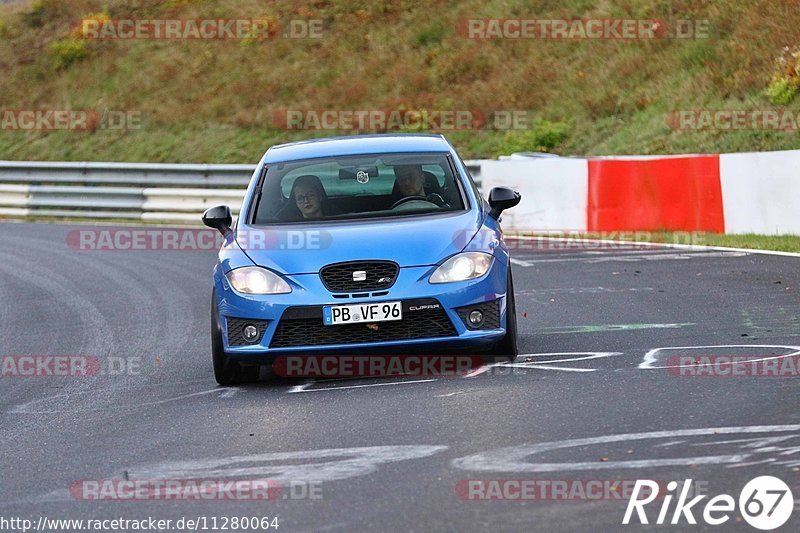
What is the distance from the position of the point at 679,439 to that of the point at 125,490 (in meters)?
2.59

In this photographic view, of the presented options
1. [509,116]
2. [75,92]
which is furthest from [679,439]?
[75,92]

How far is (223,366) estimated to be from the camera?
9.43 m

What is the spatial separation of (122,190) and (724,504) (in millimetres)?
23574

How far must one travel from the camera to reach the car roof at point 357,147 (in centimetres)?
1061

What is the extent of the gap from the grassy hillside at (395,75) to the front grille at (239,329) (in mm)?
16381

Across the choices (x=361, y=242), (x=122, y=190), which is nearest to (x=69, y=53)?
(x=122, y=190)

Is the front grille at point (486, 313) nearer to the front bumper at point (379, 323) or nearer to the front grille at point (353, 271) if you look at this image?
the front bumper at point (379, 323)

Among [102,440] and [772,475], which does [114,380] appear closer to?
[102,440]

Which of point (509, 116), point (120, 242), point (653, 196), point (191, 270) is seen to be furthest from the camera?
point (509, 116)

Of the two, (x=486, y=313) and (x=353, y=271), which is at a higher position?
(x=353, y=271)

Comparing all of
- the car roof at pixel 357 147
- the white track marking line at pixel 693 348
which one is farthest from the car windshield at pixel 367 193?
the white track marking line at pixel 693 348

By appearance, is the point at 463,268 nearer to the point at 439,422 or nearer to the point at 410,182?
the point at 410,182

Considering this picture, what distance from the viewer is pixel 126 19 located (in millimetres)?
43812

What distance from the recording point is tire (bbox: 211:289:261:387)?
30.7ft
